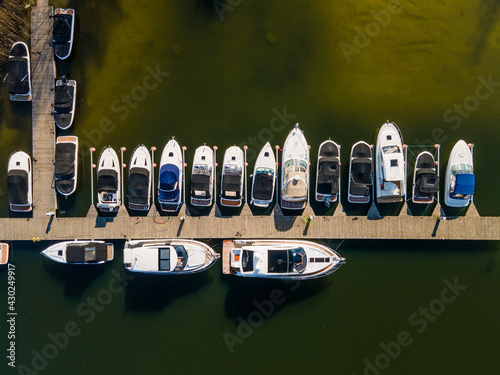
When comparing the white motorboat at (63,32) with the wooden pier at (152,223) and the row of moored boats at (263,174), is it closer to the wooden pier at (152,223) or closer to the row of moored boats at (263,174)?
the wooden pier at (152,223)

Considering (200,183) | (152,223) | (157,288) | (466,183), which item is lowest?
(157,288)

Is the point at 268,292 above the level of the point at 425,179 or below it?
below

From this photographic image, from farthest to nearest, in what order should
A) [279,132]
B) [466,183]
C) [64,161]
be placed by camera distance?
[279,132]
[64,161]
[466,183]

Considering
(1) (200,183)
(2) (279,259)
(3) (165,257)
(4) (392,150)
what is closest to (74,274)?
(3) (165,257)

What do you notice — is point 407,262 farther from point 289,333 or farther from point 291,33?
point 291,33

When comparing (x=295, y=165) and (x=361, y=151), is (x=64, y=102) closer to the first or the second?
(x=295, y=165)

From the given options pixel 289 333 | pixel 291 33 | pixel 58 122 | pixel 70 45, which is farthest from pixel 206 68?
pixel 289 333
